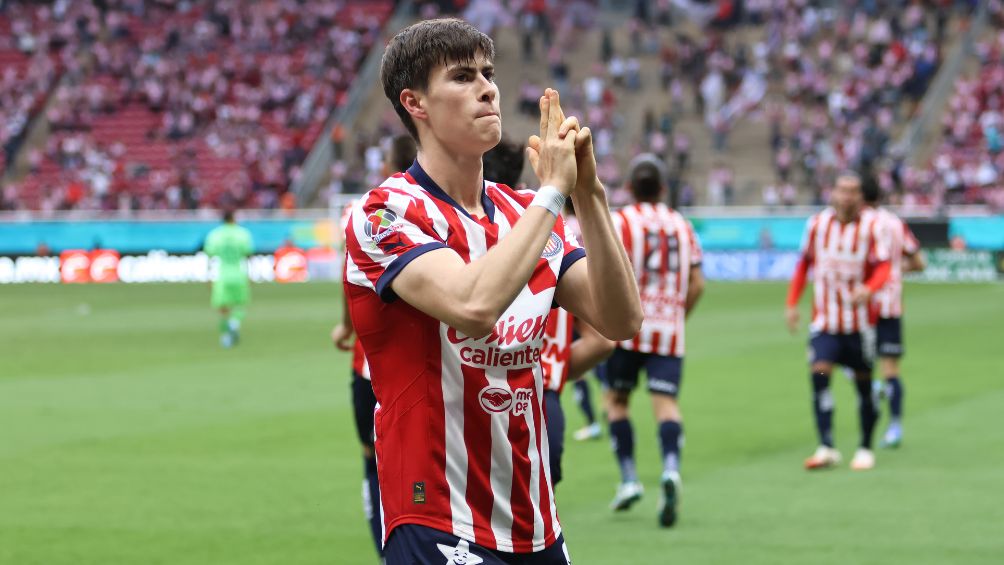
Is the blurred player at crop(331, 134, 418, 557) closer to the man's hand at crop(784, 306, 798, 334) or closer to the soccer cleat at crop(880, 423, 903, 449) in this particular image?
the man's hand at crop(784, 306, 798, 334)

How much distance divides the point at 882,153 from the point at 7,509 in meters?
32.0

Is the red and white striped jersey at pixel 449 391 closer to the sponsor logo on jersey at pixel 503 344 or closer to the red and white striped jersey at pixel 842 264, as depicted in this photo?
the sponsor logo on jersey at pixel 503 344

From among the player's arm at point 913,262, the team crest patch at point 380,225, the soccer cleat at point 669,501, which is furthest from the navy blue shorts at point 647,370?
the team crest patch at point 380,225

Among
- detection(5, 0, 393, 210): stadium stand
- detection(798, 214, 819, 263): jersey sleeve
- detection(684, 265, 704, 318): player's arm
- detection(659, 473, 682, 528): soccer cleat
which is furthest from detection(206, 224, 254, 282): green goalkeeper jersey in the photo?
detection(5, 0, 393, 210): stadium stand

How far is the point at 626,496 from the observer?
31.2ft

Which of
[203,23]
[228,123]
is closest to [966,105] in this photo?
[228,123]

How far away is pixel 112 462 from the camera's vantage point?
11555 millimetres

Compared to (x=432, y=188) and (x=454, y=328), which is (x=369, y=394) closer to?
(x=432, y=188)

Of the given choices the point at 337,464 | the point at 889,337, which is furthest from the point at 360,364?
the point at 889,337

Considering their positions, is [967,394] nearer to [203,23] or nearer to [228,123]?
[228,123]

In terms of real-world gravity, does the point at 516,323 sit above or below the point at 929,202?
above

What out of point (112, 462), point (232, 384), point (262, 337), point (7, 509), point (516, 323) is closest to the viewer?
point (516, 323)

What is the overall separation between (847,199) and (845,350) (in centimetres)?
124

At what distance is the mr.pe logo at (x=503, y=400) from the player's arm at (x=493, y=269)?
1.14 feet
